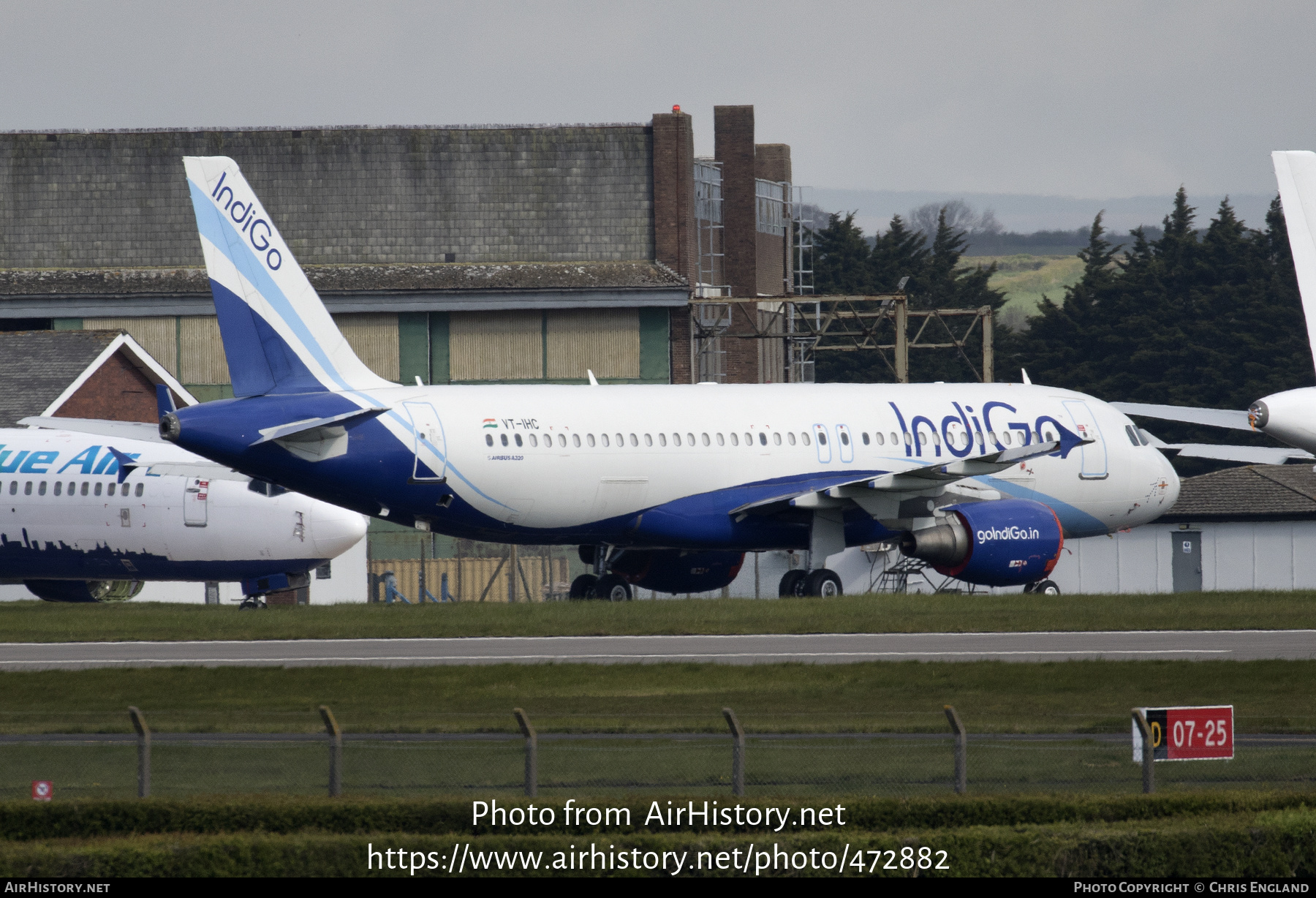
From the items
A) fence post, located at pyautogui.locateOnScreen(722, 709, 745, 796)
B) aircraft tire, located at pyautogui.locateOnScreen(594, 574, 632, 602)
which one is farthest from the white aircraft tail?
fence post, located at pyautogui.locateOnScreen(722, 709, 745, 796)

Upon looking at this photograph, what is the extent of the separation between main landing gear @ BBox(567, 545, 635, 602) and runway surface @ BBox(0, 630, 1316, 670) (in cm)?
650

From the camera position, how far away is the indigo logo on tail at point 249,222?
33094 millimetres

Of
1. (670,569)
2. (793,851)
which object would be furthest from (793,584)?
(793,851)

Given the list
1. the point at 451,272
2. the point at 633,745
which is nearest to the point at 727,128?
the point at 451,272

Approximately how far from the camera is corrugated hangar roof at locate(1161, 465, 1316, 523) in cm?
5678

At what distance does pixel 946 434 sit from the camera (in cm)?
3881

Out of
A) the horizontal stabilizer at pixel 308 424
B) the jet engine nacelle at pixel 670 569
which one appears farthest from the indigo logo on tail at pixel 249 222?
the jet engine nacelle at pixel 670 569

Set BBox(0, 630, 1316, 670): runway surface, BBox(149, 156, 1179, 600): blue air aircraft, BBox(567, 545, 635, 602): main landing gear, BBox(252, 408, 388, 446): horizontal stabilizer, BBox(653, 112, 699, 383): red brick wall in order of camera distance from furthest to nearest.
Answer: BBox(653, 112, 699, 383): red brick wall
BBox(567, 545, 635, 602): main landing gear
BBox(149, 156, 1179, 600): blue air aircraft
BBox(252, 408, 388, 446): horizontal stabilizer
BBox(0, 630, 1316, 670): runway surface

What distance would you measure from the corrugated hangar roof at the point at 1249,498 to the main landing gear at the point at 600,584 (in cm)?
2480

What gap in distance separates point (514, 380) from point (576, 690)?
127ft

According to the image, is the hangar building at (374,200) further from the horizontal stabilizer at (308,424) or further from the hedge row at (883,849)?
the hedge row at (883,849)

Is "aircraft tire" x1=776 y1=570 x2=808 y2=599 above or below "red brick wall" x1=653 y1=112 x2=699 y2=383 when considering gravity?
below

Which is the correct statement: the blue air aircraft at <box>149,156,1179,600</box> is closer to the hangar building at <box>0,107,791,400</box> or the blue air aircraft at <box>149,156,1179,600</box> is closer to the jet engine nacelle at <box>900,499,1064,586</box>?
the jet engine nacelle at <box>900,499,1064,586</box>

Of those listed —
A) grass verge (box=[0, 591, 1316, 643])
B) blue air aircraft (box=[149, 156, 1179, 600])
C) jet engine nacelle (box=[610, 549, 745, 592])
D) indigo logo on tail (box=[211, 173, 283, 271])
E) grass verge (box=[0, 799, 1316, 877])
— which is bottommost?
grass verge (box=[0, 799, 1316, 877])
